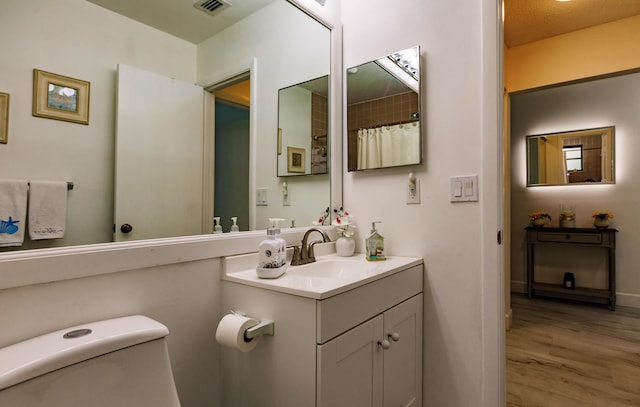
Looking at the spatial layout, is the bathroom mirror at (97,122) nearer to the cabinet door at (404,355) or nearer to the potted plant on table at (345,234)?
the potted plant on table at (345,234)

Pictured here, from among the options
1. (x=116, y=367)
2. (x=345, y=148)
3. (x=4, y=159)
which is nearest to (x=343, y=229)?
(x=345, y=148)

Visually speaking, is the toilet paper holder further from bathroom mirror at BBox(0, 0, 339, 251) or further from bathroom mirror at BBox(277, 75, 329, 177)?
bathroom mirror at BBox(277, 75, 329, 177)

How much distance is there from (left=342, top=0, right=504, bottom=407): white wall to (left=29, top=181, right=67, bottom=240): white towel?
1.30 m

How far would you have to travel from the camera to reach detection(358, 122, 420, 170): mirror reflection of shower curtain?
1568 mm

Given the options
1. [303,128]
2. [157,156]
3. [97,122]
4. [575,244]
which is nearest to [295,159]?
[303,128]

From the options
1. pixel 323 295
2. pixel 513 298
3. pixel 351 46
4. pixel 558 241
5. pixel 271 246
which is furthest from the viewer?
pixel 513 298

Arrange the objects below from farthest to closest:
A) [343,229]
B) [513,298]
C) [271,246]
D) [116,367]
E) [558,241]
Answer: [513,298] → [558,241] → [343,229] → [271,246] → [116,367]

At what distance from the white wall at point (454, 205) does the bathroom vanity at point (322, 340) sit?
0.64ft

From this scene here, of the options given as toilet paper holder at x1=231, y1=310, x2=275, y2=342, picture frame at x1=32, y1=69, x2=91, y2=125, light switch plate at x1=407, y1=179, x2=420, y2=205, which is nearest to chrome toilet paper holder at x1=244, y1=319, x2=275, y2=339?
toilet paper holder at x1=231, y1=310, x2=275, y2=342

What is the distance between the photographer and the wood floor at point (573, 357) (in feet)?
5.97

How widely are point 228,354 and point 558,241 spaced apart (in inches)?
148

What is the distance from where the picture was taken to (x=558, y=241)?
3.53 meters

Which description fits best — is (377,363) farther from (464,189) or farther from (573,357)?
(573,357)

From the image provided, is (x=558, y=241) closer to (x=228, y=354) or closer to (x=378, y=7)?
(x=378, y=7)
